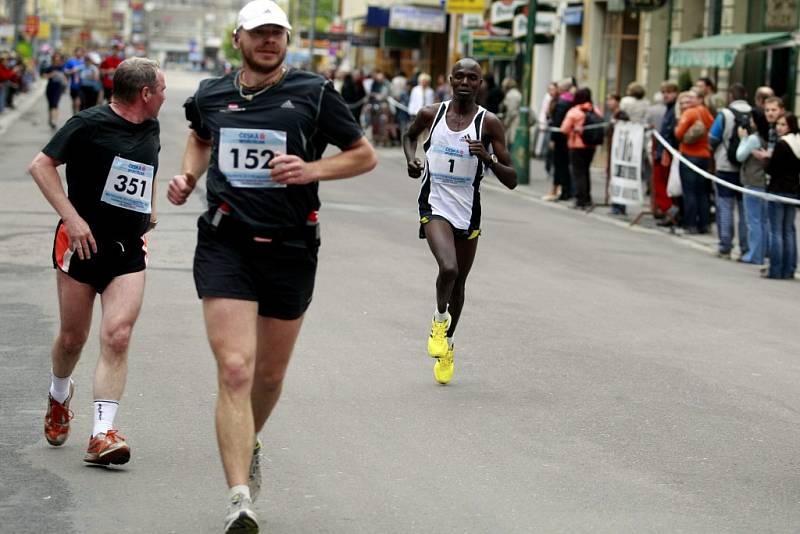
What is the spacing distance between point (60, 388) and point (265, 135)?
208 centimetres

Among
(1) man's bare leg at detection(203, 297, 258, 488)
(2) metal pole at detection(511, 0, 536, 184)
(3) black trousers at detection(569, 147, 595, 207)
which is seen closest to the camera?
(1) man's bare leg at detection(203, 297, 258, 488)

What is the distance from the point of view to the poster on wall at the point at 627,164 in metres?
20.6

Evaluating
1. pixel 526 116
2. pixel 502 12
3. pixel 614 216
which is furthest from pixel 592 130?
pixel 502 12

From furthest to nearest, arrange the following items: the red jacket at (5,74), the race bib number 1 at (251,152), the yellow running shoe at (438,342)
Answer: the red jacket at (5,74) < the yellow running shoe at (438,342) < the race bib number 1 at (251,152)

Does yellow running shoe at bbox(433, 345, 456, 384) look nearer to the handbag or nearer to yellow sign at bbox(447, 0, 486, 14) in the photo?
the handbag

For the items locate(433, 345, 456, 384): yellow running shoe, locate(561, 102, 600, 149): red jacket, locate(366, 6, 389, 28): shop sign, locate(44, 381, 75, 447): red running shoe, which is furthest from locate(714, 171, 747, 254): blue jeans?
locate(366, 6, 389, 28): shop sign

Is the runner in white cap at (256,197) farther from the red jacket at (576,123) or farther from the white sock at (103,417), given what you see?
the red jacket at (576,123)

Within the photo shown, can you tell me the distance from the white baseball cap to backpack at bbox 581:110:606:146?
1658 cm

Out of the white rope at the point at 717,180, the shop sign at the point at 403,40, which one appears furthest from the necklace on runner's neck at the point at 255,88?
the shop sign at the point at 403,40

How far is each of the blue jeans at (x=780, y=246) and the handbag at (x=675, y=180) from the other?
11.5ft

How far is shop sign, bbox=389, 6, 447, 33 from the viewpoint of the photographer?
163 ft

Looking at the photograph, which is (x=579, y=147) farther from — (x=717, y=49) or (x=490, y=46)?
(x=490, y=46)

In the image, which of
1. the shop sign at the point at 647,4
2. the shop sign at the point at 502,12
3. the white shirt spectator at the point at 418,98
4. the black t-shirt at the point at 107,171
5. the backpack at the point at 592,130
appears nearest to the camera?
the black t-shirt at the point at 107,171

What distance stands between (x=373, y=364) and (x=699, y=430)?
2.28 metres
